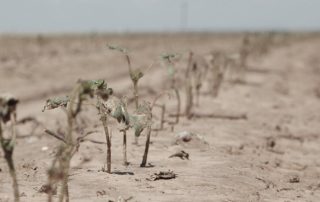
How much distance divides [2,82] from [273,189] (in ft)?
35.4

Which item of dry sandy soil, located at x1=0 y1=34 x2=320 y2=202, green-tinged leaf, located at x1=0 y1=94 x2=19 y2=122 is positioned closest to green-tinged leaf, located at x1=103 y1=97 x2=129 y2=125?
dry sandy soil, located at x1=0 y1=34 x2=320 y2=202

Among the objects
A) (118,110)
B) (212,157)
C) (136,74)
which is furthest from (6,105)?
(212,157)

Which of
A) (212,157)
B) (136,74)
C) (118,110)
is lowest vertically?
(212,157)

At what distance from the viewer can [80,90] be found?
3135mm

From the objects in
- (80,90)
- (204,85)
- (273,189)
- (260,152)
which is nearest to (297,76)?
(204,85)

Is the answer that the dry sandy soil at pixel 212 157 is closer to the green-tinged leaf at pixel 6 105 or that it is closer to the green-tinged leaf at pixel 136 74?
the green-tinged leaf at pixel 136 74

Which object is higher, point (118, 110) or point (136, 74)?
point (136, 74)

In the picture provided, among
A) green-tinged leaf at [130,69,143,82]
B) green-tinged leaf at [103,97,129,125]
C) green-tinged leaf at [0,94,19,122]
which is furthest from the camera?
green-tinged leaf at [130,69,143,82]

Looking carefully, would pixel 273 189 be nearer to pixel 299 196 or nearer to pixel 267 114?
pixel 299 196

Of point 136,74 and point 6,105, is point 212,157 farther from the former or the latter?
point 6,105

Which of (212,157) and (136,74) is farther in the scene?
(212,157)

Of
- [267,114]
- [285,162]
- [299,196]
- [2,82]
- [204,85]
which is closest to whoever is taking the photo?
[299,196]

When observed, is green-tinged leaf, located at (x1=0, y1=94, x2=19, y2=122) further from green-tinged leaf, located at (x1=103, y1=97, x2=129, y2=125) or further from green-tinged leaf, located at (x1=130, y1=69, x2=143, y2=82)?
green-tinged leaf, located at (x1=130, y1=69, x2=143, y2=82)

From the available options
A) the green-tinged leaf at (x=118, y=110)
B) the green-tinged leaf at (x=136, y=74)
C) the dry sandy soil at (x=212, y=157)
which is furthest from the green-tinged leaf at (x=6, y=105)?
the green-tinged leaf at (x=136, y=74)
